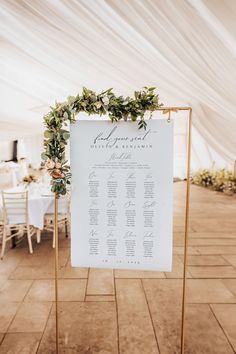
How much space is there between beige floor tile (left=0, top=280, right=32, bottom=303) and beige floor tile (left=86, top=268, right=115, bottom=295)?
618 millimetres

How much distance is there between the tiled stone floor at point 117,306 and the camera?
2027 mm

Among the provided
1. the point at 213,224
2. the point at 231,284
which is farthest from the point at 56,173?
the point at 213,224

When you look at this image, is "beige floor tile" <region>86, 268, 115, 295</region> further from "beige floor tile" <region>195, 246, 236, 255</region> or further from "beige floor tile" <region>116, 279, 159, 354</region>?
"beige floor tile" <region>195, 246, 236, 255</region>

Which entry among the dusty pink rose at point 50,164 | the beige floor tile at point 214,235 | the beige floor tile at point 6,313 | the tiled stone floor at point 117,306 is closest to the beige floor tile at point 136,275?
the tiled stone floor at point 117,306

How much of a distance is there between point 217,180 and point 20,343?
24.3 ft

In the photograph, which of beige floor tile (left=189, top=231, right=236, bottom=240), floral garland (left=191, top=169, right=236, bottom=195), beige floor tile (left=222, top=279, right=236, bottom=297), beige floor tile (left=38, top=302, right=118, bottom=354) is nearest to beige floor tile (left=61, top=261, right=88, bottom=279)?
beige floor tile (left=38, top=302, right=118, bottom=354)

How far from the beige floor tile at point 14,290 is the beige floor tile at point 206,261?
1.85 m

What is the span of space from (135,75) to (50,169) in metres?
1.38

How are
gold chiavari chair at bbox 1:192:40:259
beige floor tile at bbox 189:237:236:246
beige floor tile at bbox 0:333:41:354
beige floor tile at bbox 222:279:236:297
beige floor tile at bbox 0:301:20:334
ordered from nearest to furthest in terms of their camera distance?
beige floor tile at bbox 0:333:41:354
beige floor tile at bbox 0:301:20:334
beige floor tile at bbox 222:279:236:297
gold chiavari chair at bbox 1:192:40:259
beige floor tile at bbox 189:237:236:246

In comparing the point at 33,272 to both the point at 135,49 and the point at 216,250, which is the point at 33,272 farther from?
the point at 135,49

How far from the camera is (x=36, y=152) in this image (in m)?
9.16

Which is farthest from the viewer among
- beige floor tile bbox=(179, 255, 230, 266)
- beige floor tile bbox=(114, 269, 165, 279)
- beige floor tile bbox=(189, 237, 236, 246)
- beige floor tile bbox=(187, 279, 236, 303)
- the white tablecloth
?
beige floor tile bbox=(189, 237, 236, 246)

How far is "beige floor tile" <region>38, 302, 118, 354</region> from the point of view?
199cm

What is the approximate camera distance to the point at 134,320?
2275 mm
